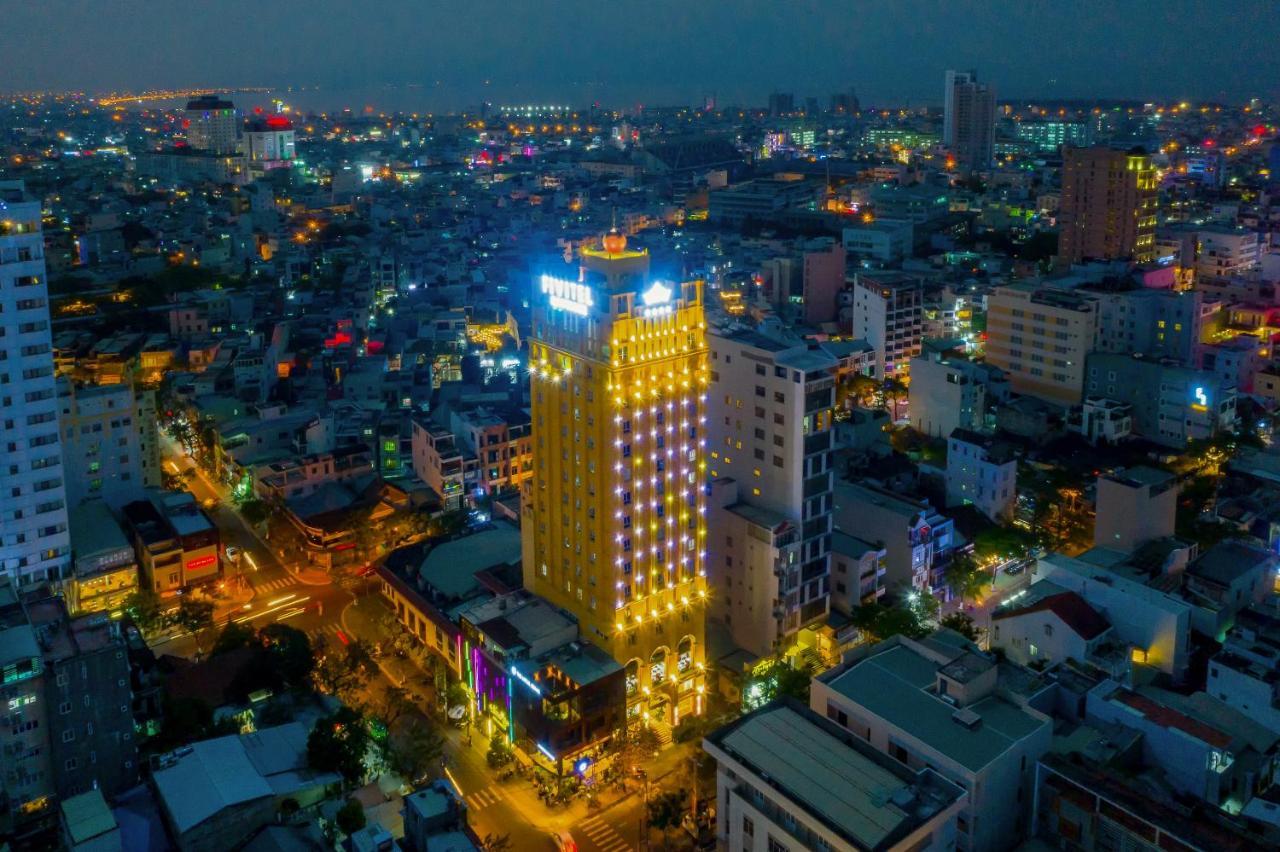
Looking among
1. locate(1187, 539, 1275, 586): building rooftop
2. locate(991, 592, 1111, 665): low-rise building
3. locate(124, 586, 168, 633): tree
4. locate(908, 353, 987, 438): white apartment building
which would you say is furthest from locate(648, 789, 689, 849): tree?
locate(908, 353, 987, 438): white apartment building

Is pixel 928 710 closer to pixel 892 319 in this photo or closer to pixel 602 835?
pixel 602 835

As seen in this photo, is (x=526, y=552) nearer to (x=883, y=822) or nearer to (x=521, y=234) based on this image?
(x=883, y=822)

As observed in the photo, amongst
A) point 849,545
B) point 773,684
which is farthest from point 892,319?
point 773,684

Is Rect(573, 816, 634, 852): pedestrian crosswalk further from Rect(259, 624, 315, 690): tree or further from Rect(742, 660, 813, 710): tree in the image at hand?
Rect(259, 624, 315, 690): tree

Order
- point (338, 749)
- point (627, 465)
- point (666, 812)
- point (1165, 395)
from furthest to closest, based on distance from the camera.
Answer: point (1165, 395)
point (627, 465)
point (338, 749)
point (666, 812)

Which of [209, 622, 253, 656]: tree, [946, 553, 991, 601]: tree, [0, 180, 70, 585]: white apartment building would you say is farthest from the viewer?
[946, 553, 991, 601]: tree

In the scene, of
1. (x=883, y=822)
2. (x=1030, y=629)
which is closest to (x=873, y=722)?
(x=883, y=822)
